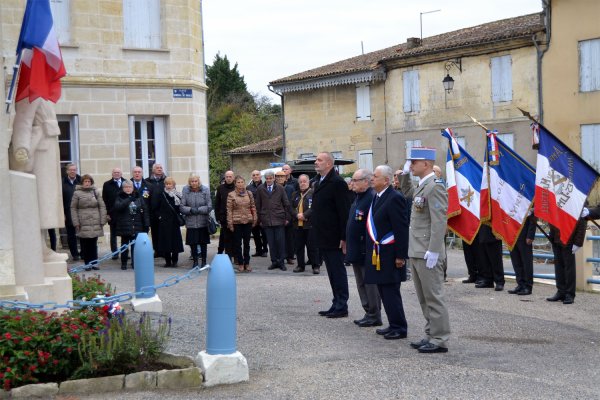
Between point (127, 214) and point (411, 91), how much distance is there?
79.0ft

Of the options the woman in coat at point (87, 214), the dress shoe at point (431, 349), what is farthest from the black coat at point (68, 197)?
the dress shoe at point (431, 349)

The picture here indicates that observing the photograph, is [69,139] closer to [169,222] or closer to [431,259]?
[169,222]

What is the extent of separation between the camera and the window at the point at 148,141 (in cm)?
2112

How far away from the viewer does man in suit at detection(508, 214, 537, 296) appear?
13.3 metres

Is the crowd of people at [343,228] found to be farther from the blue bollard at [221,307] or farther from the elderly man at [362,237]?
the blue bollard at [221,307]

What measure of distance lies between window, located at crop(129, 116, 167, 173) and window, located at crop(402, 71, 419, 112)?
61.3ft

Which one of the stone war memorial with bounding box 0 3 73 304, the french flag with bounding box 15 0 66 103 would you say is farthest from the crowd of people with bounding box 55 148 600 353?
the french flag with bounding box 15 0 66 103

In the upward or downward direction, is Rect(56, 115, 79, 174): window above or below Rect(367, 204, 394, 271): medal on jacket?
above

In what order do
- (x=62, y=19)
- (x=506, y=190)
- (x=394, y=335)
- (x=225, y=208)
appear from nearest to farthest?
(x=394, y=335) → (x=506, y=190) → (x=225, y=208) → (x=62, y=19)

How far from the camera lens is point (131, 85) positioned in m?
20.6

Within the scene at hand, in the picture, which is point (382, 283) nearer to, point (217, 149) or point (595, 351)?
point (595, 351)

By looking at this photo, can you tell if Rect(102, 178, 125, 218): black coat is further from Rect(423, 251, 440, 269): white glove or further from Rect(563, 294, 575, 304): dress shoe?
Rect(423, 251, 440, 269): white glove

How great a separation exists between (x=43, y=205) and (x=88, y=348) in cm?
260

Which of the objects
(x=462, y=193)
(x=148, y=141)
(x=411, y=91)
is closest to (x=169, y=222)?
(x=148, y=141)
